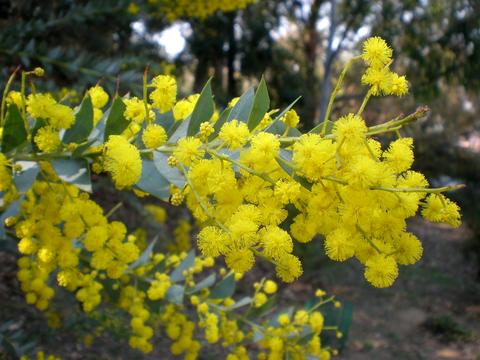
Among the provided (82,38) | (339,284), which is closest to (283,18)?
(339,284)

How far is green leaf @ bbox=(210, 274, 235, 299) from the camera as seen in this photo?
2006 millimetres

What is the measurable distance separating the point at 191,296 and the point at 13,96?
1.00 m

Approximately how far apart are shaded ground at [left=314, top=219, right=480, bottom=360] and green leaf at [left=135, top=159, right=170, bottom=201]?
13.3 feet

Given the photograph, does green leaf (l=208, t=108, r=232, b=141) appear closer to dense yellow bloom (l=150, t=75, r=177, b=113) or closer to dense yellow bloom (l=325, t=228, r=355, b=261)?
dense yellow bloom (l=150, t=75, r=177, b=113)

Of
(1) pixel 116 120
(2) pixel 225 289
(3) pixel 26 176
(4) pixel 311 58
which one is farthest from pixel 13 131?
(4) pixel 311 58

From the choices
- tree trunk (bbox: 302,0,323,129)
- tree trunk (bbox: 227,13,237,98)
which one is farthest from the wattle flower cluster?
tree trunk (bbox: 227,13,237,98)

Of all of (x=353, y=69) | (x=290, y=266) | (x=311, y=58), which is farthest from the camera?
(x=311, y=58)

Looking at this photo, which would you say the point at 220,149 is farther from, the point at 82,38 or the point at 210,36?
the point at 210,36

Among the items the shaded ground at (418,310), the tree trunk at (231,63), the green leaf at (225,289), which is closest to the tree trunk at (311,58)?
the tree trunk at (231,63)

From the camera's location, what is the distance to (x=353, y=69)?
7.39m

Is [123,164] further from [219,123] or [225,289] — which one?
[225,289]

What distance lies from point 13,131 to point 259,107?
1.59ft

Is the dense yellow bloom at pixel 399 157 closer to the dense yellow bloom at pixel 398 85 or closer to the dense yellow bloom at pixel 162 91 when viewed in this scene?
the dense yellow bloom at pixel 398 85

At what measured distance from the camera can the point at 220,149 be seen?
983 mm
